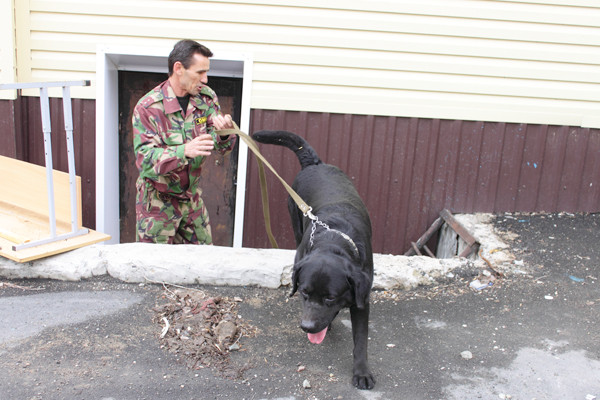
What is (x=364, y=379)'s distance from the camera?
2.60m

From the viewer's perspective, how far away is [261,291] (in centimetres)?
365

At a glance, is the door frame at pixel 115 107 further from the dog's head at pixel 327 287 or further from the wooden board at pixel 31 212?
the dog's head at pixel 327 287

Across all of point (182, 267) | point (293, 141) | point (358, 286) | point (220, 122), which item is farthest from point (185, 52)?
point (358, 286)

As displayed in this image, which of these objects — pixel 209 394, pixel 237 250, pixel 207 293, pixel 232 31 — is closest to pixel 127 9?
pixel 232 31

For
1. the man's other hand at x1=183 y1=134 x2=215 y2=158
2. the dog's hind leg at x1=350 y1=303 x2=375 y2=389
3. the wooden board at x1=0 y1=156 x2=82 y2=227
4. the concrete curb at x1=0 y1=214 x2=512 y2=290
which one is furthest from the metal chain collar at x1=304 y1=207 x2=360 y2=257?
the wooden board at x1=0 y1=156 x2=82 y2=227

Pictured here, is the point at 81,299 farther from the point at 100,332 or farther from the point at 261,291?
the point at 261,291

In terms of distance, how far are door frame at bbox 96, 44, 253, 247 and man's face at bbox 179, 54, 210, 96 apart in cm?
150

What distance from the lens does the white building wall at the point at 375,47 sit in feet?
15.8

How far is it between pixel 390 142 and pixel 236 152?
5.91 ft

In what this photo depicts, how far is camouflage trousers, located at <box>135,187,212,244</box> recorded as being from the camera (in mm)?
3656

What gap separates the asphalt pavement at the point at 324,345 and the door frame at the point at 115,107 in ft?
5.76

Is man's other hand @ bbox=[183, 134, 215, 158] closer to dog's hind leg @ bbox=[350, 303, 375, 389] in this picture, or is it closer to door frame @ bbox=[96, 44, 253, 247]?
dog's hind leg @ bbox=[350, 303, 375, 389]

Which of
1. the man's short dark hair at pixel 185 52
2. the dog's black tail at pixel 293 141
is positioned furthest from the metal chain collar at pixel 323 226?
the man's short dark hair at pixel 185 52

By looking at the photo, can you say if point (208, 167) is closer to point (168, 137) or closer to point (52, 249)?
point (168, 137)
